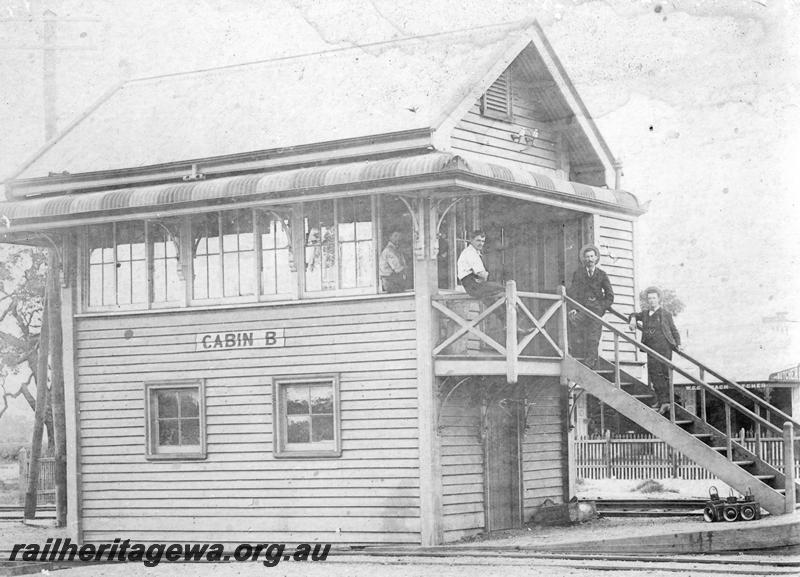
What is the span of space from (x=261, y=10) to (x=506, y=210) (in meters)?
10.4

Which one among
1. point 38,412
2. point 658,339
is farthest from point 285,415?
point 38,412

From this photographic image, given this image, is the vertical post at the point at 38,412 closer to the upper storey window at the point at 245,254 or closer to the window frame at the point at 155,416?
the upper storey window at the point at 245,254

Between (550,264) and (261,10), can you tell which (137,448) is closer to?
(550,264)

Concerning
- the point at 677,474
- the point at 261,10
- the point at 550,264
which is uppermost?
Answer: the point at 261,10

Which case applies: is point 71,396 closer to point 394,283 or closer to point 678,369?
point 394,283

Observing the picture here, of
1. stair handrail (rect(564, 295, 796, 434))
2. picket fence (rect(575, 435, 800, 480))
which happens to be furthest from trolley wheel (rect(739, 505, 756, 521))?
picket fence (rect(575, 435, 800, 480))

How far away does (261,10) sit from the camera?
2694 cm

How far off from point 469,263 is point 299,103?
4266mm

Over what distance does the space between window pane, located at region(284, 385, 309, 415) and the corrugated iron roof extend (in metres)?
3.71

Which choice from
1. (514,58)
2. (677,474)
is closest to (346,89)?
(514,58)

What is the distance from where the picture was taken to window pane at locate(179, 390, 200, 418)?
1897cm

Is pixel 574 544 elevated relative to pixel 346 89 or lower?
lower

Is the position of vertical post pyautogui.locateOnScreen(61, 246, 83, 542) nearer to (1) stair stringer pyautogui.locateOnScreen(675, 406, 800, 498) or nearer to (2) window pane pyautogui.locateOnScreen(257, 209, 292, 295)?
(2) window pane pyautogui.locateOnScreen(257, 209, 292, 295)

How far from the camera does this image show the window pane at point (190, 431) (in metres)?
18.9
